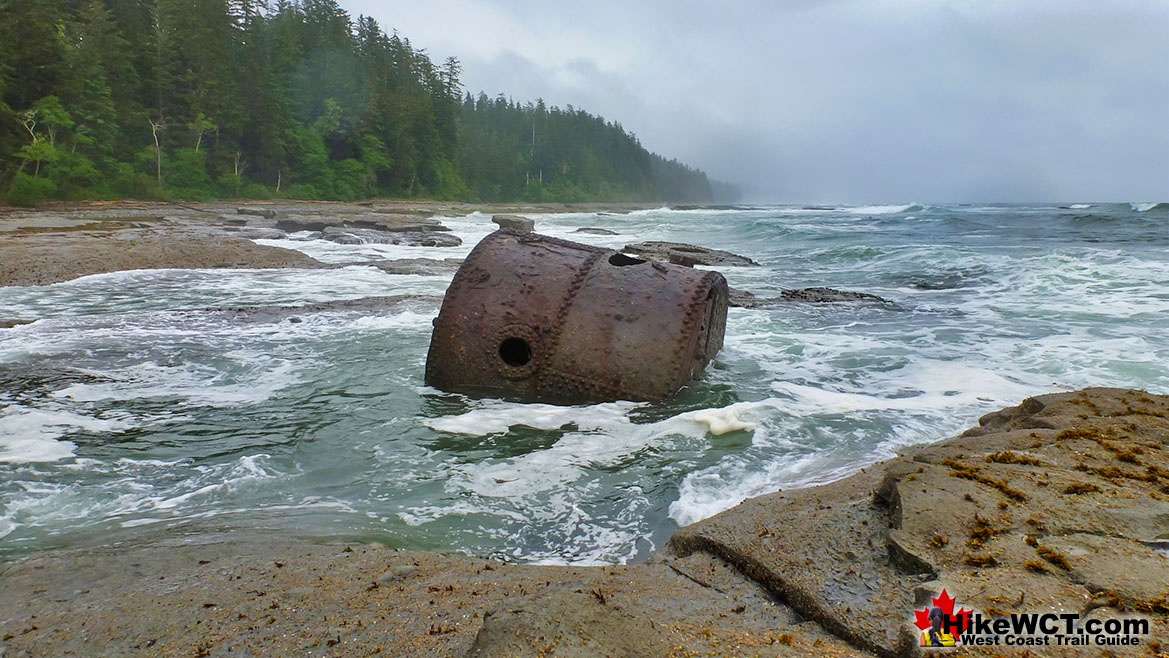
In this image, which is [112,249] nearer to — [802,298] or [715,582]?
[802,298]

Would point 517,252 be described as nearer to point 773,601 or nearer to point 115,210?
point 773,601

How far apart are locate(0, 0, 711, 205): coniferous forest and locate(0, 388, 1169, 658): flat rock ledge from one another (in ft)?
94.0

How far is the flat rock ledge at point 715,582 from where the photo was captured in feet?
5.26

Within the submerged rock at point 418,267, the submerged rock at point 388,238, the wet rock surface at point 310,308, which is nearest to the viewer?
the wet rock surface at point 310,308

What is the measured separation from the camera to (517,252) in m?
5.14

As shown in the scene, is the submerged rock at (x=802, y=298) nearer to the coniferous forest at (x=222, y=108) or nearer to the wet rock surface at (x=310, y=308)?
the wet rock surface at (x=310, y=308)

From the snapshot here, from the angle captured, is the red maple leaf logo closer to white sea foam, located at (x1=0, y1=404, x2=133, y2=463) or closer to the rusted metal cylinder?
the rusted metal cylinder

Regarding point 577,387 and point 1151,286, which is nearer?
point 577,387

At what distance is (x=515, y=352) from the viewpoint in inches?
202

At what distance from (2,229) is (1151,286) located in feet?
71.5

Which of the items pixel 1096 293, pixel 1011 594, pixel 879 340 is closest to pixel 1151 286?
pixel 1096 293

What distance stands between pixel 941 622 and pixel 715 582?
2.35 ft

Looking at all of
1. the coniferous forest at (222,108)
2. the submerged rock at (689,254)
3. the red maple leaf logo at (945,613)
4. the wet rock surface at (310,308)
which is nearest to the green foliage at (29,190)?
the coniferous forest at (222,108)

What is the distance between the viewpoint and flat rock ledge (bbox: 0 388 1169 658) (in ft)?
5.26
